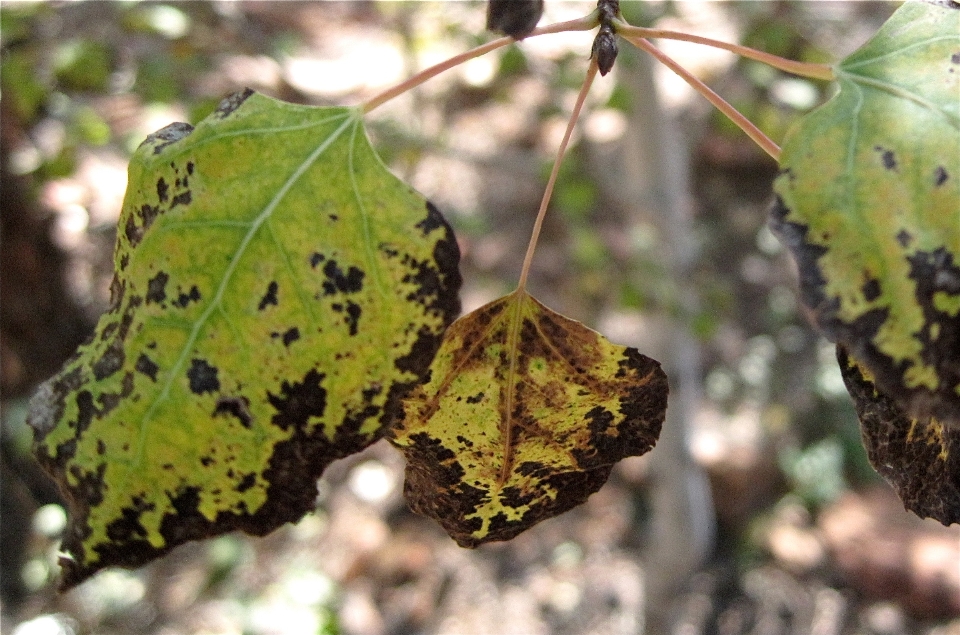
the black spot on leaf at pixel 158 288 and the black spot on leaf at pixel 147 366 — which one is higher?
the black spot on leaf at pixel 158 288

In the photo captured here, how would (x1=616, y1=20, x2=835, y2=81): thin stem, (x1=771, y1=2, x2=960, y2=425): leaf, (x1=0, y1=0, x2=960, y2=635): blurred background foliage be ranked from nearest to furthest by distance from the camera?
(x1=771, y1=2, x2=960, y2=425): leaf < (x1=616, y1=20, x2=835, y2=81): thin stem < (x1=0, y1=0, x2=960, y2=635): blurred background foliage

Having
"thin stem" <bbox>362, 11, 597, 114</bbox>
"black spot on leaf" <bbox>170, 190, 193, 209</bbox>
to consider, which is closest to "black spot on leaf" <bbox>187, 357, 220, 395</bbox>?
"black spot on leaf" <bbox>170, 190, 193, 209</bbox>

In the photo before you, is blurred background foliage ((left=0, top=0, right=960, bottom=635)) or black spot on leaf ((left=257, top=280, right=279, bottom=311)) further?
blurred background foliage ((left=0, top=0, right=960, bottom=635))

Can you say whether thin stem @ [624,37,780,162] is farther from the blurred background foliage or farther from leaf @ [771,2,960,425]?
the blurred background foliage

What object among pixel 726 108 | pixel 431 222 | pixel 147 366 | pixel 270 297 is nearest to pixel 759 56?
pixel 726 108

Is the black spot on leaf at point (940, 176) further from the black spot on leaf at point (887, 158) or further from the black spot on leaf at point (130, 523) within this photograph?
the black spot on leaf at point (130, 523)

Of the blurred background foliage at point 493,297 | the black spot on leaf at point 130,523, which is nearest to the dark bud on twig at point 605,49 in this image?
the black spot on leaf at point 130,523

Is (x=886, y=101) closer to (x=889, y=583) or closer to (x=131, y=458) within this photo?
(x=131, y=458)

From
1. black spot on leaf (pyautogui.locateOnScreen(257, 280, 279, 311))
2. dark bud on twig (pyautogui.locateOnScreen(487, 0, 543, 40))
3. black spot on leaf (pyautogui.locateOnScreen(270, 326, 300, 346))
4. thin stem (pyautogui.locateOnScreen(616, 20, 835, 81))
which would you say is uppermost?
dark bud on twig (pyautogui.locateOnScreen(487, 0, 543, 40))
